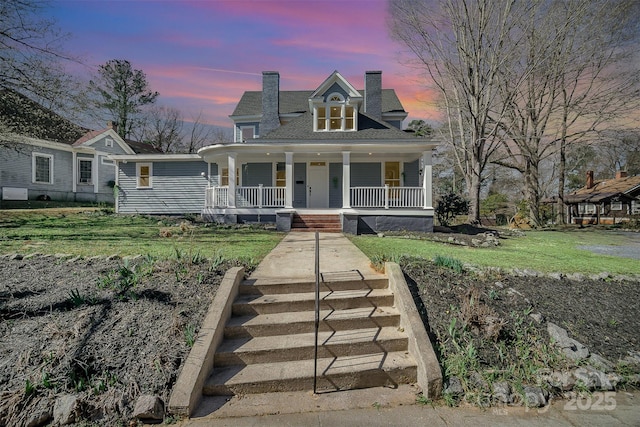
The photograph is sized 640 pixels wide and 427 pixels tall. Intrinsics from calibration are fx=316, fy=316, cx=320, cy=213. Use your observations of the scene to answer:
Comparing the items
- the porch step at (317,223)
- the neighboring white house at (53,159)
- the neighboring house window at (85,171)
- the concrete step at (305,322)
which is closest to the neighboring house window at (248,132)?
the neighboring white house at (53,159)

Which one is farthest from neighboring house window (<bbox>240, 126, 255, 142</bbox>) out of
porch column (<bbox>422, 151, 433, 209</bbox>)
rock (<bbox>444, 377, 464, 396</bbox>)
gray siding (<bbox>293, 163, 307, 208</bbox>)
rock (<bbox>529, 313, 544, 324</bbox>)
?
rock (<bbox>444, 377, 464, 396</bbox>)

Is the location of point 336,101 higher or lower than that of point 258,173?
higher

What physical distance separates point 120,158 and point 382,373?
53.4 ft

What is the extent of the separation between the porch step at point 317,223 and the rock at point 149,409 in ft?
27.1

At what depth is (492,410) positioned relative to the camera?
278 cm

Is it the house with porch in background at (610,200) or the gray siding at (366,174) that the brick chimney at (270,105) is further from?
the house with porch in background at (610,200)

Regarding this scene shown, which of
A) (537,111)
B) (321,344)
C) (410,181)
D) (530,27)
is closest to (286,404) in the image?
(321,344)

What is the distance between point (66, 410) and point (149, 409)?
664 millimetres

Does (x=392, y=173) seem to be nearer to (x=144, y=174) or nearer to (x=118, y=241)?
(x=118, y=241)

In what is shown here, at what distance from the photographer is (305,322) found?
3.61 m

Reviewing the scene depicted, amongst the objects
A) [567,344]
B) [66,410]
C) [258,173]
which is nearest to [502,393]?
[567,344]

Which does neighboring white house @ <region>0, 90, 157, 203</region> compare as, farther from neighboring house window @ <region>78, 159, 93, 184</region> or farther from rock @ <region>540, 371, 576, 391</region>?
rock @ <region>540, 371, 576, 391</region>

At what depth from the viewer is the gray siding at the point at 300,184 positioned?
47.8 ft

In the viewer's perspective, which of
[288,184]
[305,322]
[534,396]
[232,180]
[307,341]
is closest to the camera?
[534,396]
